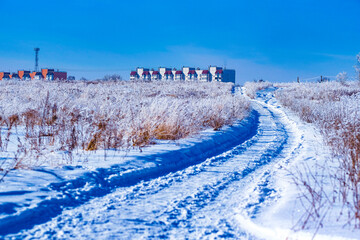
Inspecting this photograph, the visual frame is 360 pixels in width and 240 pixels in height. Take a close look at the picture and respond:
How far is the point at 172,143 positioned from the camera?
8383mm

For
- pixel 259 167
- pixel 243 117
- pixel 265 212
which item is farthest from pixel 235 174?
pixel 243 117

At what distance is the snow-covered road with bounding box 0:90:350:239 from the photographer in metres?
3.33

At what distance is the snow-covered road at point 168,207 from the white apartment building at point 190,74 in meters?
103

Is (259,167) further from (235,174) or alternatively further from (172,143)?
(172,143)

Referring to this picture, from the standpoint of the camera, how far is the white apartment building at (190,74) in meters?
108

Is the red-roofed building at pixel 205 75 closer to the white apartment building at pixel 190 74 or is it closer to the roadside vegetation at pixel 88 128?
the white apartment building at pixel 190 74

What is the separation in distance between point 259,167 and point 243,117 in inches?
366

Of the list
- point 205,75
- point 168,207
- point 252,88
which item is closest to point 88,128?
point 168,207

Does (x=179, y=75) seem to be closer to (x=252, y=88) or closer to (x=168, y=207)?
(x=252, y=88)

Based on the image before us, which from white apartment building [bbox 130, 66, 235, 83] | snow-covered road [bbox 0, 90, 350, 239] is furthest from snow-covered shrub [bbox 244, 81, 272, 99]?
white apartment building [bbox 130, 66, 235, 83]

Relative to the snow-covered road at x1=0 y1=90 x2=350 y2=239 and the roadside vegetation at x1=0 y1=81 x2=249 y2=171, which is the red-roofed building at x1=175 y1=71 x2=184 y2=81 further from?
the snow-covered road at x1=0 y1=90 x2=350 y2=239

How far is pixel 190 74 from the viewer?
367 feet

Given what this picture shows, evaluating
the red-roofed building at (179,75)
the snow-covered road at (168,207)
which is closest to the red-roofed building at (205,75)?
the red-roofed building at (179,75)

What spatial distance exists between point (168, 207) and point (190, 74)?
109m
